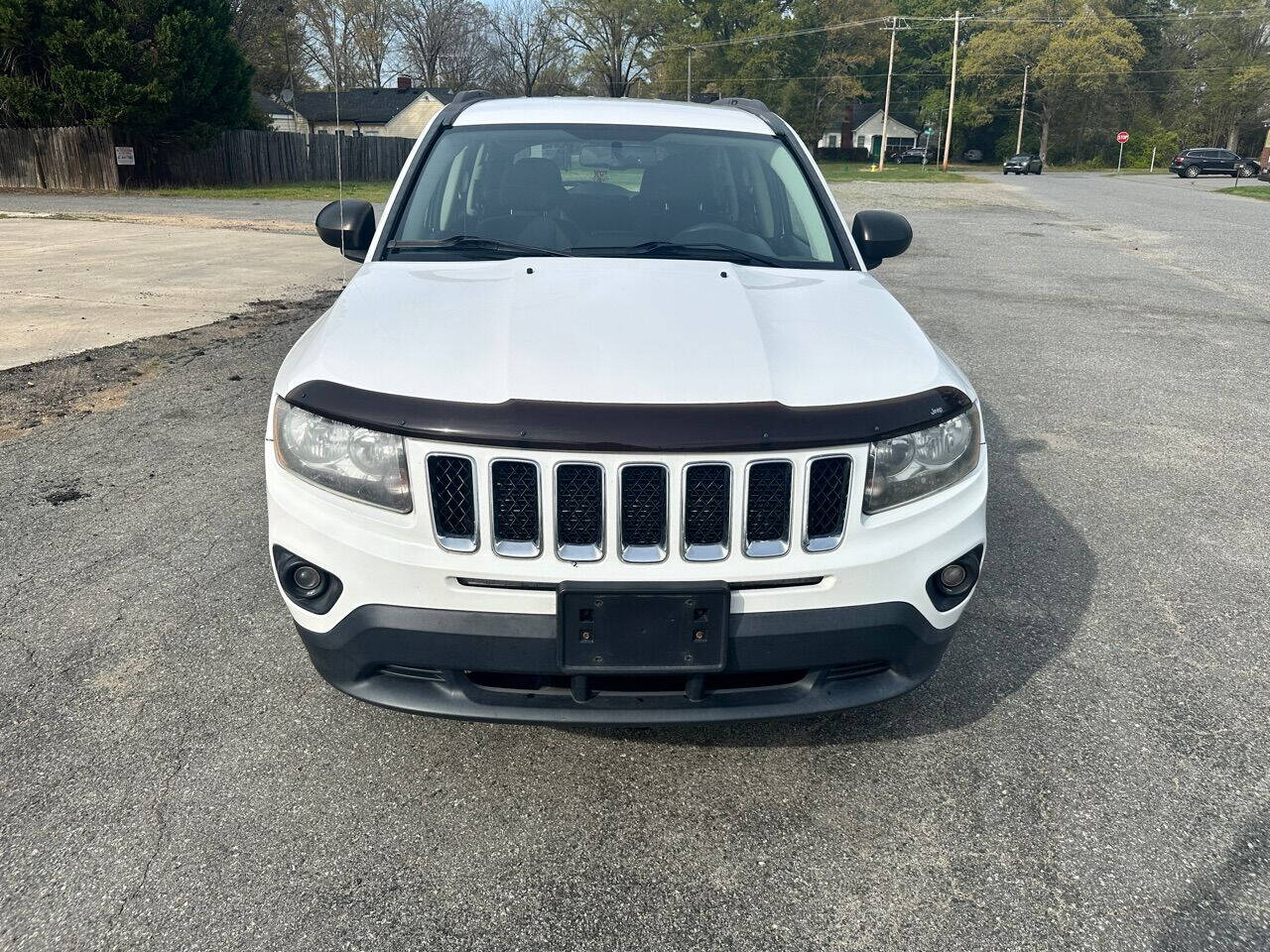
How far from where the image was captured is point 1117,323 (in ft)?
30.7

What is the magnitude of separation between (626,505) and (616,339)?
0.49m

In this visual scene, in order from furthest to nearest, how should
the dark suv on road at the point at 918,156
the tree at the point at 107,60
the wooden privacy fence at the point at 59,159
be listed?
the dark suv on road at the point at 918,156 → the wooden privacy fence at the point at 59,159 → the tree at the point at 107,60

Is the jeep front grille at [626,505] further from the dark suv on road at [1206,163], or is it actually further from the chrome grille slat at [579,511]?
the dark suv on road at [1206,163]

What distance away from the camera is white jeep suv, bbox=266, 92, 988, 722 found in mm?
2215

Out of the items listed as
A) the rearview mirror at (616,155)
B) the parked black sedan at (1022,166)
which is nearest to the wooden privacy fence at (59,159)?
the rearview mirror at (616,155)

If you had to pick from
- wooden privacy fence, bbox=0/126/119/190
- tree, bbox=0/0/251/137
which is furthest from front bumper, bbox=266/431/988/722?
wooden privacy fence, bbox=0/126/119/190

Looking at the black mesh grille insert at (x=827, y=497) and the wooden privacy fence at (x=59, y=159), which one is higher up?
the wooden privacy fence at (x=59, y=159)

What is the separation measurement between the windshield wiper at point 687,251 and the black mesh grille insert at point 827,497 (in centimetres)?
134

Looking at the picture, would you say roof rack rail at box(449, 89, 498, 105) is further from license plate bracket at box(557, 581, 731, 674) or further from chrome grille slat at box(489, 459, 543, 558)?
license plate bracket at box(557, 581, 731, 674)

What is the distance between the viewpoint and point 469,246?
3.46 m

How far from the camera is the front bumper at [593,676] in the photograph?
7.41 feet

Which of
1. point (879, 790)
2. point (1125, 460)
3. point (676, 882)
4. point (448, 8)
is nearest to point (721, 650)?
point (676, 882)

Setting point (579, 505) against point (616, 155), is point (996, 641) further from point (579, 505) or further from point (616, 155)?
point (616, 155)

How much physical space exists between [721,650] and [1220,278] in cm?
1279
